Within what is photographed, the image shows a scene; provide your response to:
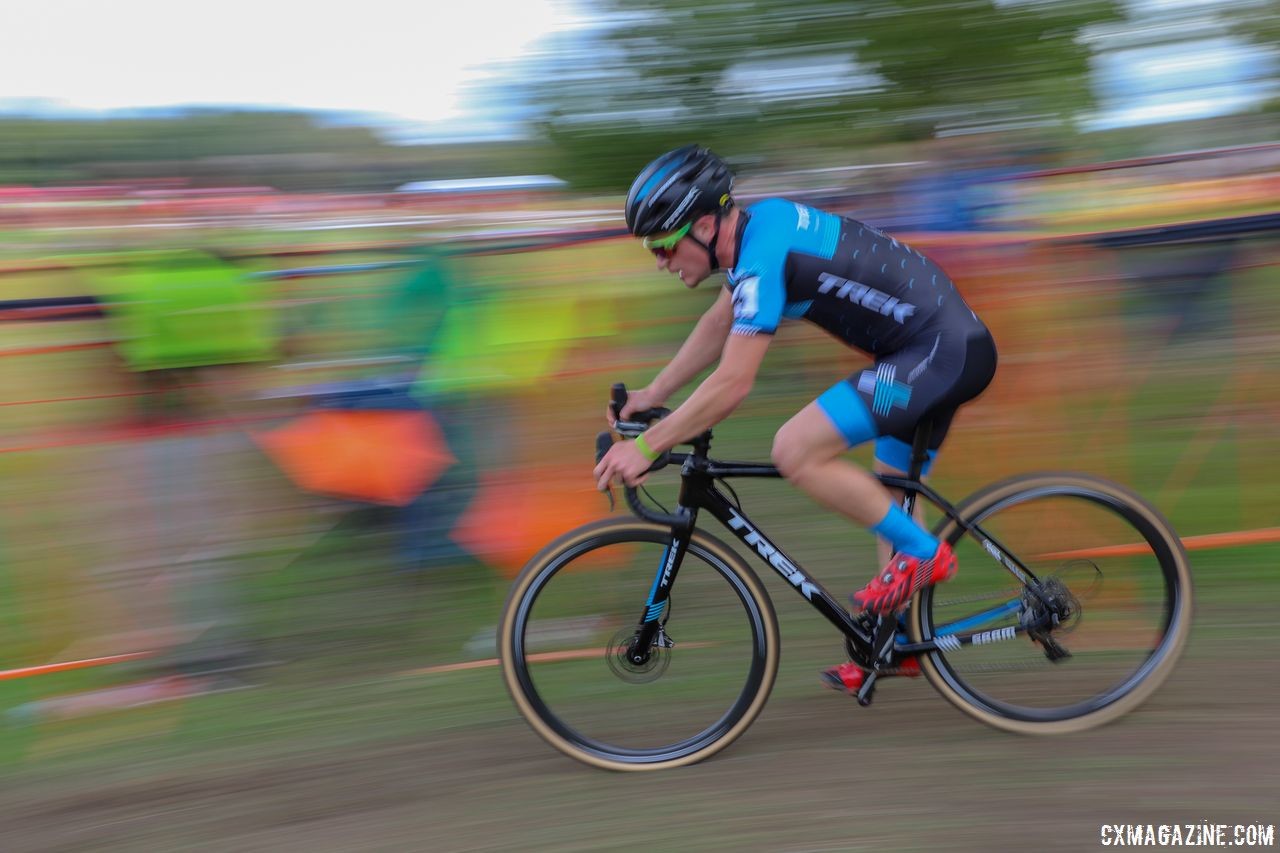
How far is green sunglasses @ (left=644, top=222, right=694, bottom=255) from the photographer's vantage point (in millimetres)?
3133

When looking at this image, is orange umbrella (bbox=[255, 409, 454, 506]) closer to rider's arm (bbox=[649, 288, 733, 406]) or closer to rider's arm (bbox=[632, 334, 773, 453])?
rider's arm (bbox=[649, 288, 733, 406])

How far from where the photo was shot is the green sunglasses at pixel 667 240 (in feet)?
10.3

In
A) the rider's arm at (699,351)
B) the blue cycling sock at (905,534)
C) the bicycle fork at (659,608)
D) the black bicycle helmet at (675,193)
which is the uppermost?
the black bicycle helmet at (675,193)

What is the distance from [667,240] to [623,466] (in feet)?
2.22

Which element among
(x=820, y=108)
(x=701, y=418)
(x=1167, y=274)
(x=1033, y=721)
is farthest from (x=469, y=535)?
(x=820, y=108)

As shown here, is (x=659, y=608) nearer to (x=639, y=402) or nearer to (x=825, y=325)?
(x=639, y=402)

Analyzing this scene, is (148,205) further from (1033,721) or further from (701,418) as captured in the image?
(1033,721)

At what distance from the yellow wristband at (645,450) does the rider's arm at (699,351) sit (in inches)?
10.0

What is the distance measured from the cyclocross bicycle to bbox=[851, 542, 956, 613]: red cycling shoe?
0.30 ft

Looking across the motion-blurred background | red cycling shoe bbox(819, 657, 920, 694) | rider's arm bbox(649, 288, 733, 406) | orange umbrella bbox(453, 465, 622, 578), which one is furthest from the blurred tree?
red cycling shoe bbox(819, 657, 920, 694)

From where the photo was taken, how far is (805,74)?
316 inches

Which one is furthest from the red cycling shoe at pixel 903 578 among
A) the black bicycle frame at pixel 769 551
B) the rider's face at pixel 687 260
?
the rider's face at pixel 687 260

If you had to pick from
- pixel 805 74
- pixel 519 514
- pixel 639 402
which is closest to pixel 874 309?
pixel 639 402

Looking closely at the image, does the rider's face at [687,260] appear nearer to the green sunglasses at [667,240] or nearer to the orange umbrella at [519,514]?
the green sunglasses at [667,240]
